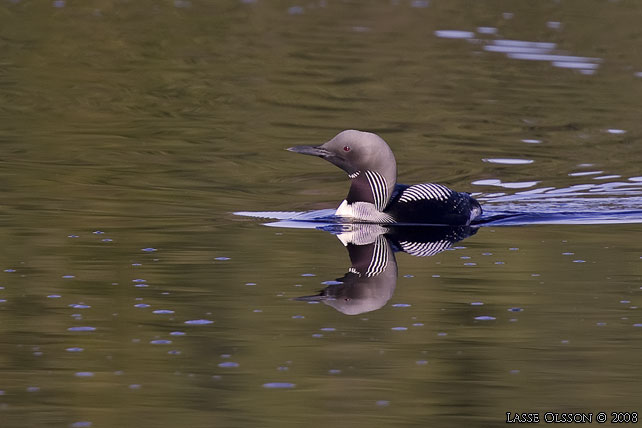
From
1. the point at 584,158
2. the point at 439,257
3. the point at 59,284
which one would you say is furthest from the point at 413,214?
the point at 584,158

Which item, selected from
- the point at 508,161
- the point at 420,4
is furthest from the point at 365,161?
the point at 420,4

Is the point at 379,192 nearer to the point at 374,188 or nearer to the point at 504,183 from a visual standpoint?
the point at 374,188

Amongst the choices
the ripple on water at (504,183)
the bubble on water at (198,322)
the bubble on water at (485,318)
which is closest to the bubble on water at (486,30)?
the ripple on water at (504,183)

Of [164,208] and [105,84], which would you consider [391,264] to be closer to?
[164,208]

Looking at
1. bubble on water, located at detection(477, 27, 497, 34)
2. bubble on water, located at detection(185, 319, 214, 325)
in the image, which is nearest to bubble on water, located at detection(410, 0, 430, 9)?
bubble on water, located at detection(477, 27, 497, 34)

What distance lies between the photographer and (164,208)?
1155 cm

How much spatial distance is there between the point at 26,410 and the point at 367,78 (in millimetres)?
15020

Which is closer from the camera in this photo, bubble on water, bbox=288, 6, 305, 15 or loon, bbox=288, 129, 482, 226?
loon, bbox=288, 129, 482, 226

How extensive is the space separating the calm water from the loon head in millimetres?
593

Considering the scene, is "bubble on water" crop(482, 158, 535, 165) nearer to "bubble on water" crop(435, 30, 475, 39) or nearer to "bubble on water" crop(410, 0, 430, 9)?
"bubble on water" crop(435, 30, 475, 39)

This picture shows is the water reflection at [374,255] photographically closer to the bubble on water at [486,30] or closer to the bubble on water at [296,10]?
the bubble on water at [486,30]

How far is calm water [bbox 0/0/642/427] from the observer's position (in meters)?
6.61

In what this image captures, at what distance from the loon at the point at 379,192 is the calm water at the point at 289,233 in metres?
0.43

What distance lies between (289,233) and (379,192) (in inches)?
35.2
